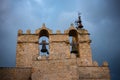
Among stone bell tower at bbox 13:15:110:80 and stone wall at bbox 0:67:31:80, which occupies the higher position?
stone bell tower at bbox 13:15:110:80

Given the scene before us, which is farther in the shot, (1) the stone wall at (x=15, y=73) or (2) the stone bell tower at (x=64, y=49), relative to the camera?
(2) the stone bell tower at (x=64, y=49)

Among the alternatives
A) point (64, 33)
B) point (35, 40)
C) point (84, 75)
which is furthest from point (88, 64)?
point (35, 40)

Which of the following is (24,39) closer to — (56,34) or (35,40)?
(35,40)

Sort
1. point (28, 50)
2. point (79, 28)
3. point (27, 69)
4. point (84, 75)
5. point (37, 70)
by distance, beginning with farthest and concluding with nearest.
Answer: point (79, 28) < point (28, 50) < point (84, 75) < point (27, 69) < point (37, 70)

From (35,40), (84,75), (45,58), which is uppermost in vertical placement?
(35,40)

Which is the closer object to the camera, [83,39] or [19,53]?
[19,53]

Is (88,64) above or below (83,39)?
below

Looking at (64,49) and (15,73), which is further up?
(64,49)

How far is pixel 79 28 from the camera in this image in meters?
26.9

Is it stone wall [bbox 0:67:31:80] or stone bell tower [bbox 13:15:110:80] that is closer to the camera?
stone wall [bbox 0:67:31:80]

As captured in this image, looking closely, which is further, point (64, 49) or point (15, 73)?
point (64, 49)

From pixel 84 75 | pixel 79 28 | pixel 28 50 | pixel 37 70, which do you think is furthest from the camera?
pixel 79 28

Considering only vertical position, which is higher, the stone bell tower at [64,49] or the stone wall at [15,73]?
the stone bell tower at [64,49]

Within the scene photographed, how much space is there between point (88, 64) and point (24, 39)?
6672 mm
